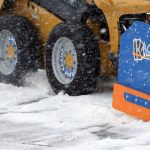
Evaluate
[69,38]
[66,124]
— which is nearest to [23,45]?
[69,38]

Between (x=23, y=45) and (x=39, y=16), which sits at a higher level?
(x=39, y=16)

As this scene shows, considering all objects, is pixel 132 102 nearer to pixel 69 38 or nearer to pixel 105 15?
pixel 105 15

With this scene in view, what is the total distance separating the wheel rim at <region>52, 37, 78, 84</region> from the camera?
6.96 metres

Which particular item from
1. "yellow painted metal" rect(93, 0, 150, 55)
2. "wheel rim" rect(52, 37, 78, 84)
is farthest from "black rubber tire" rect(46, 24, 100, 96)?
"yellow painted metal" rect(93, 0, 150, 55)

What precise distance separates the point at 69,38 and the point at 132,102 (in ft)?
4.97

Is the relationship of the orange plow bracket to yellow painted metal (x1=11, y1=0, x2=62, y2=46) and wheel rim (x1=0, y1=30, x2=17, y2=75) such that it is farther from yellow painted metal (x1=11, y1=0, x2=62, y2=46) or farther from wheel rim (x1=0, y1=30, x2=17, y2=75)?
wheel rim (x1=0, y1=30, x2=17, y2=75)

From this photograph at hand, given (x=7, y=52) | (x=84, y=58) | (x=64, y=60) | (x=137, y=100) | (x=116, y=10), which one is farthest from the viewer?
(x=7, y=52)

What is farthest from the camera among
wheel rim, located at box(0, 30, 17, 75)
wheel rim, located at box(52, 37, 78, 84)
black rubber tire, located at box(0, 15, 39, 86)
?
wheel rim, located at box(0, 30, 17, 75)

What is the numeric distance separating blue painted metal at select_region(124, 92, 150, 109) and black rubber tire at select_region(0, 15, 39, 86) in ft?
7.69

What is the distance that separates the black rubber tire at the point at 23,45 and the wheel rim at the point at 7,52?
6.9 inches

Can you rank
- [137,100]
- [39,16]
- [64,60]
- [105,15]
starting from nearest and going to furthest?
[137,100], [105,15], [64,60], [39,16]

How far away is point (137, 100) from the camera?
565cm

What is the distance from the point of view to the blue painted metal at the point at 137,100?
5.54 meters

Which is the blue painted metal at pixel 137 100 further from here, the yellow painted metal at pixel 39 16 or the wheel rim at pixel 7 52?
the wheel rim at pixel 7 52
